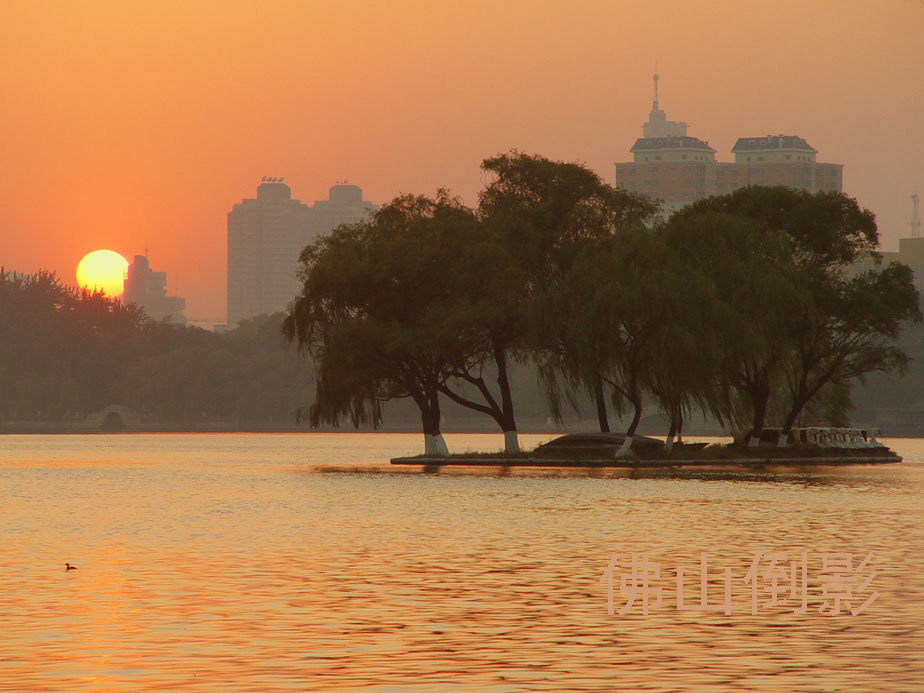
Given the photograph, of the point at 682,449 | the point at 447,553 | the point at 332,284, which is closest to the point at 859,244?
the point at 682,449

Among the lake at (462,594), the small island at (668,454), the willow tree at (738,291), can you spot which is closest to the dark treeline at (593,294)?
the willow tree at (738,291)

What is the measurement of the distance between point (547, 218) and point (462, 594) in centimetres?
4900

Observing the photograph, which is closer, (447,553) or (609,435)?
(447,553)

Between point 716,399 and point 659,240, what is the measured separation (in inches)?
272

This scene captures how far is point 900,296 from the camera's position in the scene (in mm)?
74125

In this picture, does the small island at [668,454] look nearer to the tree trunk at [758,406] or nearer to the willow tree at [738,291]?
the tree trunk at [758,406]

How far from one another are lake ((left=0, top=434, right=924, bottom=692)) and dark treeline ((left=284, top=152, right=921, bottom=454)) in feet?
56.6

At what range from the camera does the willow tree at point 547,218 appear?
6981 cm

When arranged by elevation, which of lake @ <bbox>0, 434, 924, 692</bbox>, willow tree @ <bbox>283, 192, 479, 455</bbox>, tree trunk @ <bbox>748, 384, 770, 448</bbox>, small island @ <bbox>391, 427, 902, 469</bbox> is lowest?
lake @ <bbox>0, 434, 924, 692</bbox>

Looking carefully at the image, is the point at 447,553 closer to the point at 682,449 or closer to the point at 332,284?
the point at 332,284

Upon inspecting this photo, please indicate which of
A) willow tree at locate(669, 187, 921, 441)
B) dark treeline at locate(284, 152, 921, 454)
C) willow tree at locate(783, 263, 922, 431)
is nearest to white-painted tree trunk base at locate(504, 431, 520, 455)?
dark treeline at locate(284, 152, 921, 454)

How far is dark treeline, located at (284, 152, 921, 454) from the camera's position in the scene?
6431 cm

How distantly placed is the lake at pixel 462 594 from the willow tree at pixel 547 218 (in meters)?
23.5

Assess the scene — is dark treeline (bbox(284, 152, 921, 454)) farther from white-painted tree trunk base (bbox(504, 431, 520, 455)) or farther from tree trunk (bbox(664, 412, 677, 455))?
white-painted tree trunk base (bbox(504, 431, 520, 455))
